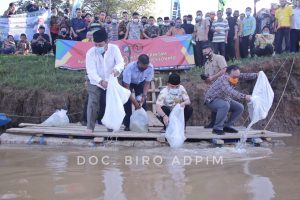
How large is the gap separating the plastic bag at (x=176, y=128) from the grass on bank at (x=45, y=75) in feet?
12.6

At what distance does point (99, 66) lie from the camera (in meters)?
7.57

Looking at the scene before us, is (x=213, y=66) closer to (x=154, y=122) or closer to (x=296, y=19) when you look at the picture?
(x=154, y=122)

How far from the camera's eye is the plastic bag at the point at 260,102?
7.46 metres

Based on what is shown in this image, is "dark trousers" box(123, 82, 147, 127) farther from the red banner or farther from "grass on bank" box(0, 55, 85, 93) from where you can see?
the red banner

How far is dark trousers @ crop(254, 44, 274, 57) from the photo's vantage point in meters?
11.9

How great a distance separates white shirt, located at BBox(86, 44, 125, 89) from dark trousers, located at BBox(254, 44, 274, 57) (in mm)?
5558

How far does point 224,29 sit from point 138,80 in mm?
4527

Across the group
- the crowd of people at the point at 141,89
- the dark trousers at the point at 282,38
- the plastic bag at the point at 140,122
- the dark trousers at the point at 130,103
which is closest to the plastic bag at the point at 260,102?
the crowd of people at the point at 141,89

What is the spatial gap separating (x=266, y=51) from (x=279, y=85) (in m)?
1.29

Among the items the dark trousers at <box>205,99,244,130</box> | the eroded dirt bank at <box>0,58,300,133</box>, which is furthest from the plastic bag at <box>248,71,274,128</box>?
the eroded dirt bank at <box>0,58,300,133</box>

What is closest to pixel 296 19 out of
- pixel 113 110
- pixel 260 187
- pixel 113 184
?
pixel 113 110

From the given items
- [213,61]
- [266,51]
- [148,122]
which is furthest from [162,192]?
[266,51]

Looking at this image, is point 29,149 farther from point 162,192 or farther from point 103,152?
point 162,192

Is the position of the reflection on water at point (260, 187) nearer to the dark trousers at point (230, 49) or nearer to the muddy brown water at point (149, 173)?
the muddy brown water at point (149, 173)
